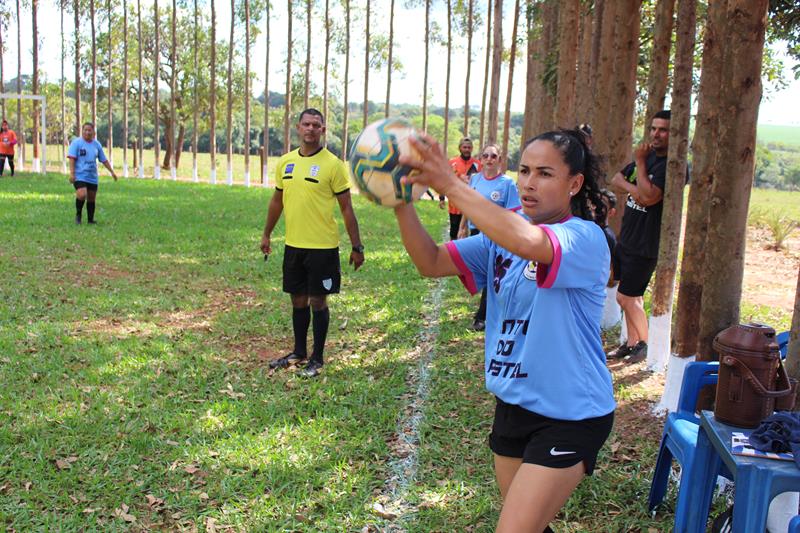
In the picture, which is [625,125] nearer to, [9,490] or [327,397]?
[327,397]

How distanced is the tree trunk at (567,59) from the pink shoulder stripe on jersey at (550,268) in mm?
9926

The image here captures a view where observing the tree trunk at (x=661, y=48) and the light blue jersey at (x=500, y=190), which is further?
the light blue jersey at (x=500, y=190)

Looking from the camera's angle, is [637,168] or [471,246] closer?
[471,246]

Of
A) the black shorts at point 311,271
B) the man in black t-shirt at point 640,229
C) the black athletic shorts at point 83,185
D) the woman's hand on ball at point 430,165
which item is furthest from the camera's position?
the black athletic shorts at point 83,185

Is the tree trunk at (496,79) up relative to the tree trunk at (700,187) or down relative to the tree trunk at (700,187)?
up

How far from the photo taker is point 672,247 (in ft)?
21.0

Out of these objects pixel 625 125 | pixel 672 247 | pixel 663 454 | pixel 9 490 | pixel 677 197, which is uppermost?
pixel 625 125

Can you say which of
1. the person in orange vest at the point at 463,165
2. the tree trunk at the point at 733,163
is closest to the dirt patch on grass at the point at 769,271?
the person in orange vest at the point at 463,165

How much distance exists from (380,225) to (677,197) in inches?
535

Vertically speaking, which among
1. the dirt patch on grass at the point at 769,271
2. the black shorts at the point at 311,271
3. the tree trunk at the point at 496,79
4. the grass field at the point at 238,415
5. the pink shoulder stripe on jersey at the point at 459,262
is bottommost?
the grass field at the point at 238,415

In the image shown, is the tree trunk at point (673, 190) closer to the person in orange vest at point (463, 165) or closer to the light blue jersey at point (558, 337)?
the light blue jersey at point (558, 337)

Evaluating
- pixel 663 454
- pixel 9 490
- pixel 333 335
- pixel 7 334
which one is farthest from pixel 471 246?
pixel 7 334

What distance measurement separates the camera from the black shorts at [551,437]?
8.57 ft

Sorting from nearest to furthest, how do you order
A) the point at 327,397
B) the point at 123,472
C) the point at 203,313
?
1. the point at 123,472
2. the point at 327,397
3. the point at 203,313
